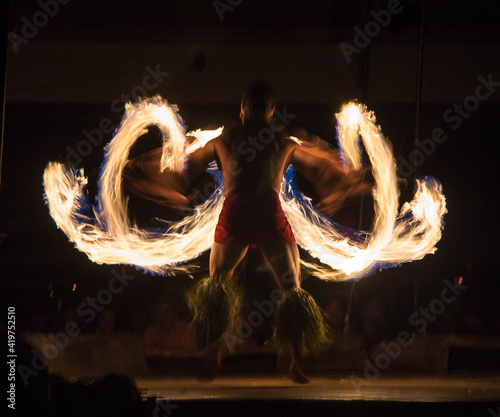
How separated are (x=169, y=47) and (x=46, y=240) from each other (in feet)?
6.00

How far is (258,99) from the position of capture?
3.97 metres

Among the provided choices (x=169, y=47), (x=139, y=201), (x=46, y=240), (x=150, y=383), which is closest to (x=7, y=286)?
(x=46, y=240)

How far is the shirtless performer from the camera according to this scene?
3891mm

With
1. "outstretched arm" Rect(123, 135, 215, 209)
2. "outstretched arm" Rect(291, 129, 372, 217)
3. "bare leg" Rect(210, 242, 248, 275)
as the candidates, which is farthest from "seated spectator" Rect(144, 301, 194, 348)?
"outstretched arm" Rect(291, 129, 372, 217)

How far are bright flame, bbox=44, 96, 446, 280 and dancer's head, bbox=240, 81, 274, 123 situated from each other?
0.98ft

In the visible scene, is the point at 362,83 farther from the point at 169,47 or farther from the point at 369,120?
the point at 169,47

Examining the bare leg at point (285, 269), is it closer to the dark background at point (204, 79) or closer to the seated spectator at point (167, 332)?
the seated spectator at point (167, 332)

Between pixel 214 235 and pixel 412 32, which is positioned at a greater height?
pixel 412 32

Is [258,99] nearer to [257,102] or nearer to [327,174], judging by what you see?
[257,102]

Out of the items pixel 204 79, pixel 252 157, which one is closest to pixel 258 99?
pixel 252 157

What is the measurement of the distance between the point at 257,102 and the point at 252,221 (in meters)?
0.77

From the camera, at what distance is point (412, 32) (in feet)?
15.8

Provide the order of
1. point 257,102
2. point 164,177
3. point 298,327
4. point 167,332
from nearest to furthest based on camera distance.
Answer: point 298,327
point 257,102
point 164,177
point 167,332

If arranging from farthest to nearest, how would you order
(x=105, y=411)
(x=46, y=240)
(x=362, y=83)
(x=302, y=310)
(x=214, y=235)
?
(x=46, y=240)
(x=362, y=83)
(x=214, y=235)
(x=302, y=310)
(x=105, y=411)
